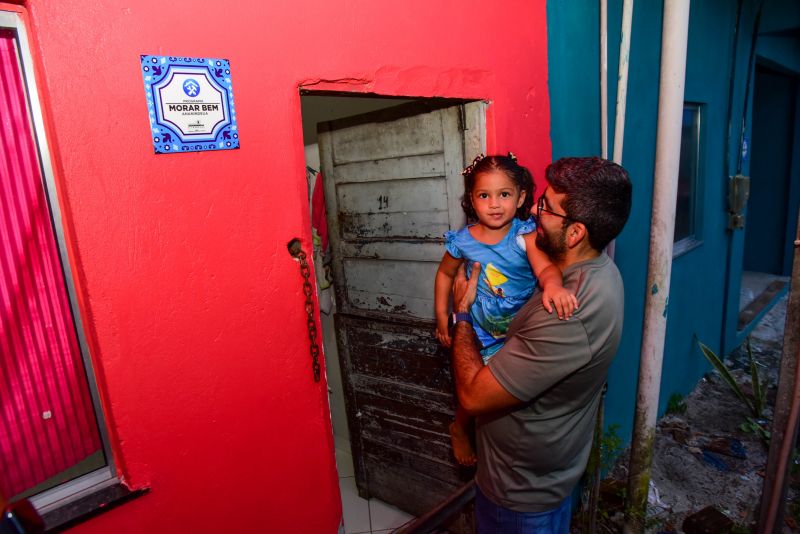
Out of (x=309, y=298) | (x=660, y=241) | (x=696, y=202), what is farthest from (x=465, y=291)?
(x=696, y=202)

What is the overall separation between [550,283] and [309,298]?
0.87 metres

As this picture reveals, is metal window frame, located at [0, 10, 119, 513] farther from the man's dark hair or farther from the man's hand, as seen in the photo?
the man's dark hair

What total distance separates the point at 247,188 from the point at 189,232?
235 mm

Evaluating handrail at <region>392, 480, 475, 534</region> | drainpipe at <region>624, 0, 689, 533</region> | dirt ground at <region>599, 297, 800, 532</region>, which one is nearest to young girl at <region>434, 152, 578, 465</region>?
handrail at <region>392, 480, 475, 534</region>

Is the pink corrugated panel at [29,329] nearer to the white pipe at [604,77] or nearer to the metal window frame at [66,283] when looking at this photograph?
the metal window frame at [66,283]

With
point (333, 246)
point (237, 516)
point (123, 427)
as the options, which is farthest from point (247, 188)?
point (333, 246)

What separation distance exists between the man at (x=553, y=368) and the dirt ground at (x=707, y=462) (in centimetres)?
213

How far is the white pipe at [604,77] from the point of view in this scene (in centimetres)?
317

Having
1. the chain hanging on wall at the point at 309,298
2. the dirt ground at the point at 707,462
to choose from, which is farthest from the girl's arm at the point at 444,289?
the dirt ground at the point at 707,462

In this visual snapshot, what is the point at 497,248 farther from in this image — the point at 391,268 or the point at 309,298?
the point at 391,268

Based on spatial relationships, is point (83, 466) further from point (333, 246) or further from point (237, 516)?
point (333, 246)

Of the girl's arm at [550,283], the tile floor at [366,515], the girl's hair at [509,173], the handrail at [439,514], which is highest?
the girl's hair at [509,173]

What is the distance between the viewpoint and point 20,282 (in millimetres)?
1315

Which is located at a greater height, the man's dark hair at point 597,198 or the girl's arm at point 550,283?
the man's dark hair at point 597,198
